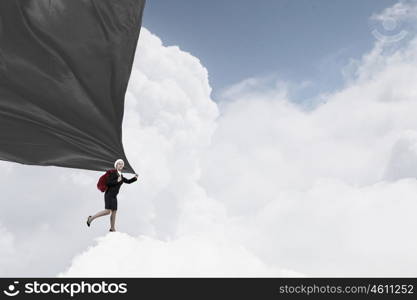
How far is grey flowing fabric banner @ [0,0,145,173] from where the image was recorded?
43.2 feet

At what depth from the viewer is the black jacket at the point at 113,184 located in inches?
519

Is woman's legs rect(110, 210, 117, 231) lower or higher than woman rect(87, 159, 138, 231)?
lower

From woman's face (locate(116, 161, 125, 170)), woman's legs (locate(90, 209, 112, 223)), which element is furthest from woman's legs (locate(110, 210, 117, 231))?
woman's face (locate(116, 161, 125, 170))

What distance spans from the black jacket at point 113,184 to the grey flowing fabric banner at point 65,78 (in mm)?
409

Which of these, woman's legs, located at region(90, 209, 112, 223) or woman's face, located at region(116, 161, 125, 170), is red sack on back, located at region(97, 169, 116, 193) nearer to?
woman's face, located at region(116, 161, 125, 170)

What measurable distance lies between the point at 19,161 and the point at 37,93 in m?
2.07

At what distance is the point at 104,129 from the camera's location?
14.0 meters

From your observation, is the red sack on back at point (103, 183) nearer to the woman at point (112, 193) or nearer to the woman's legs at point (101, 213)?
the woman at point (112, 193)

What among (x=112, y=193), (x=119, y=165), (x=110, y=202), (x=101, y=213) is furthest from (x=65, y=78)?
(x=101, y=213)

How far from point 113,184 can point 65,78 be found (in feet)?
11.1

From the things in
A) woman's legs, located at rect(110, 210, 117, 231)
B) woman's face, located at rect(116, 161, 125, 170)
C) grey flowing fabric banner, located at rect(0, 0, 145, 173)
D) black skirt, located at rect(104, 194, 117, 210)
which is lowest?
woman's legs, located at rect(110, 210, 117, 231)

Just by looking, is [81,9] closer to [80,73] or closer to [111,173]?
[80,73]

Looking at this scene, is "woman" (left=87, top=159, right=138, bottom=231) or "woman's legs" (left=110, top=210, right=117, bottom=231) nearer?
"woman" (left=87, top=159, right=138, bottom=231)

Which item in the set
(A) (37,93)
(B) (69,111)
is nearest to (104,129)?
(B) (69,111)
